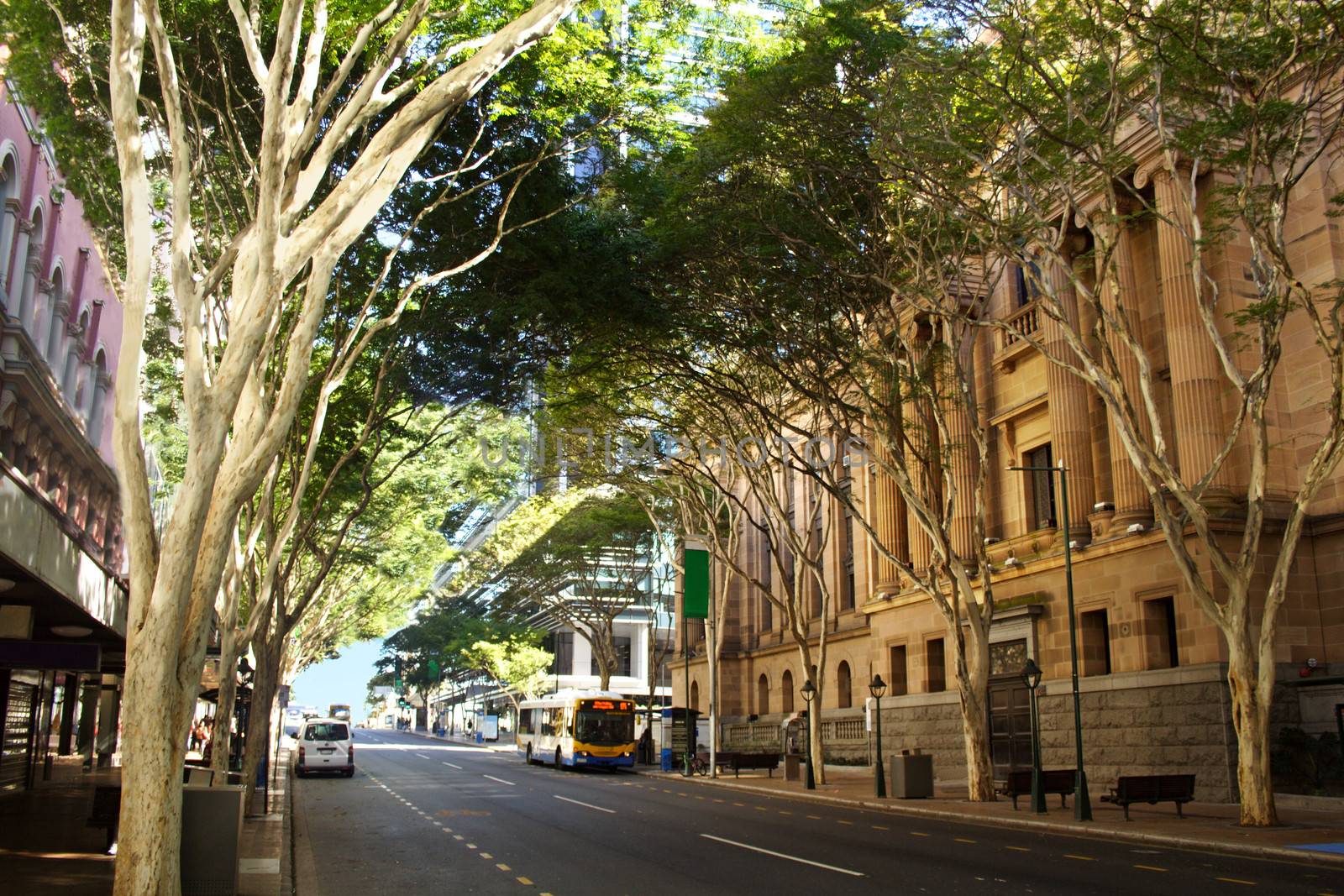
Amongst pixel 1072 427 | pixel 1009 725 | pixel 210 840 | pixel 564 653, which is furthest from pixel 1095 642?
pixel 564 653

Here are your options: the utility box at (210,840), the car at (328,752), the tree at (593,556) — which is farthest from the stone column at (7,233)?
the tree at (593,556)

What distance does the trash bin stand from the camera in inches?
1042

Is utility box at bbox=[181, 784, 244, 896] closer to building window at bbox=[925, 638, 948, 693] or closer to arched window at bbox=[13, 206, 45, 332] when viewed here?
arched window at bbox=[13, 206, 45, 332]

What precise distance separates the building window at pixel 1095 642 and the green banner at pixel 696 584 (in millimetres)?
13835

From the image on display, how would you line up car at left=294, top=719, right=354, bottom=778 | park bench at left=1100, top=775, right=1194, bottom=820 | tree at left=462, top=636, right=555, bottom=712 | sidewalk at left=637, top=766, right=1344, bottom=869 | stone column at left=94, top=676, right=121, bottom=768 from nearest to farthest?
sidewalk at left=637, top=766, right=1344, bottom=869
park bench at left=1100, top=775, right=1194, bottom=820
car at left=294, top=719, right=354, bottom=778
stone column at left=94, top=676, right=121, bottom=768
tree at left=462, top=636, right=555, bottom=712

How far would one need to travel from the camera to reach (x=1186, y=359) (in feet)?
82.0

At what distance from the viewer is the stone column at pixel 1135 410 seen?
2638 centimetres

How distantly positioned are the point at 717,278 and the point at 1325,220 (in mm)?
12797

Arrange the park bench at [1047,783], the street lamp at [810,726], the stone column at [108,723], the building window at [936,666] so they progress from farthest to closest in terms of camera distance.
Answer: the stone column at [108,723], the building window at [936,666], the street lamp at [810,726], the park bench at [1047,783]

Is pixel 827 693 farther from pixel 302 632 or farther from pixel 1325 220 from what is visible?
pixel 1325 220

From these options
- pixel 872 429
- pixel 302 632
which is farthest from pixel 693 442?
pixel 302 632

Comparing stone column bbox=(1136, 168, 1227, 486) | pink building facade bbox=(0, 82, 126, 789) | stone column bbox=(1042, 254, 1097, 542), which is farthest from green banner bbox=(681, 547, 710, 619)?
pink building facade bbox=(0, 82, 126, 789)

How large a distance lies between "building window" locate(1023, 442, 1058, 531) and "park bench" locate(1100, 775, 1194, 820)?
1194 centimetres

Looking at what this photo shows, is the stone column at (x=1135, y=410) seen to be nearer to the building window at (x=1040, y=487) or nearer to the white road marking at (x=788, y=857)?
the building window at (x=1040, y=487)
